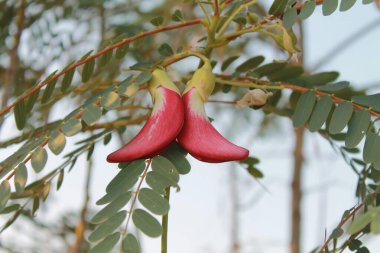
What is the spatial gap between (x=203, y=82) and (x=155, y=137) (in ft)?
0.34

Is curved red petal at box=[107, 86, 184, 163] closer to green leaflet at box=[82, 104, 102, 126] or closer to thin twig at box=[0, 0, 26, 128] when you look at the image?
green leaflet at box=[82, 104, 102, 126]

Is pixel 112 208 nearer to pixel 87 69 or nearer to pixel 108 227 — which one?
pixel 108 227

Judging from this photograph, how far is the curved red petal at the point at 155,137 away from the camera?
1.94ft

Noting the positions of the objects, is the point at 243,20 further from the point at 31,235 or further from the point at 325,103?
the point at 31,235

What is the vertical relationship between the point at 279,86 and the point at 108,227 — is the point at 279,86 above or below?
above

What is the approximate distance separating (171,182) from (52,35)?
682 mm

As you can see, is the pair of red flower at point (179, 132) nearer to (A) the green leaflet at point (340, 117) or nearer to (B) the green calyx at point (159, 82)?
(B) the green calyx at point (159, 82)

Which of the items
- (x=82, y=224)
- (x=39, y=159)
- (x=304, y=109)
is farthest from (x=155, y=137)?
(x=82, y=224)

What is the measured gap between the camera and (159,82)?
0.67 m

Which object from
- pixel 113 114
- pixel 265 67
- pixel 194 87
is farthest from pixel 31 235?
pixel 194 87

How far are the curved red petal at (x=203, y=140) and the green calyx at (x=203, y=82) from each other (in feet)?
0.06

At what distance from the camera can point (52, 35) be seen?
1188mm

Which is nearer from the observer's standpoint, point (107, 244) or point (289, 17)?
point (107, 244)

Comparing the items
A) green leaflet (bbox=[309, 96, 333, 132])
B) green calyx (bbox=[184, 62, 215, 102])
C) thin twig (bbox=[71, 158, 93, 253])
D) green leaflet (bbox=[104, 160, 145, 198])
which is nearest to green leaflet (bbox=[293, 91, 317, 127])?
green leaflet (bbox=[309, 96, 333, 132])
